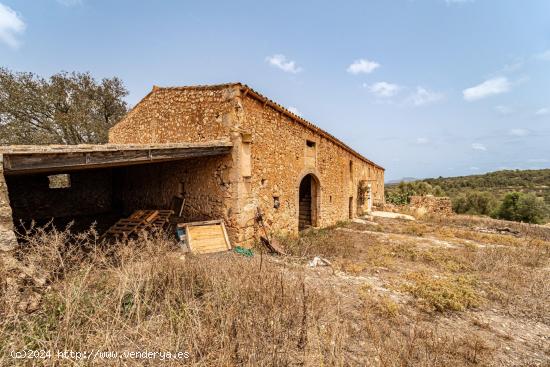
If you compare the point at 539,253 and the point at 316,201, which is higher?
the point at 316,201

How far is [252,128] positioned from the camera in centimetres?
699

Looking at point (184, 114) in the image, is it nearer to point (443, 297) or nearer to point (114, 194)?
point (114, 194)

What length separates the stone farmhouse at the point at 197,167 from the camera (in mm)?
4836

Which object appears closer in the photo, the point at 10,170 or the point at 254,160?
the point at 10,170

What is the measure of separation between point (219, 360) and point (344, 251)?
215 inches

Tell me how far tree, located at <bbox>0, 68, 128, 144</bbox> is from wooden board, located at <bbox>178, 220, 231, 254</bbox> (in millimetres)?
14163

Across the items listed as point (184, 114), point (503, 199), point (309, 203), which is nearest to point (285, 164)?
point (184, 114)

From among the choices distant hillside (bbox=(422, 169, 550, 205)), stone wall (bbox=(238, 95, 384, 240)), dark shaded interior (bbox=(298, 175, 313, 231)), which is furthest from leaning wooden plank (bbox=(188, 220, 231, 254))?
distant hillside (bbox=(422, 169, 550, 205))

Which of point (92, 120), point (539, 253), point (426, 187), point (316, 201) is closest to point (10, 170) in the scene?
point (316, 201)

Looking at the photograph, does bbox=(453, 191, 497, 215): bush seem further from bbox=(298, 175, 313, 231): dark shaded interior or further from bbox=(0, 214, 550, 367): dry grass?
bbox=(0, 214, 550, 367): dry grass

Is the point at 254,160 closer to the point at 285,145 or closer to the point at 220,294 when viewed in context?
the point at 285,145

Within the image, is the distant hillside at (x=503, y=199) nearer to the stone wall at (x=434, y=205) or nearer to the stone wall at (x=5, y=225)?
the stone wall at (x=434, y=205)

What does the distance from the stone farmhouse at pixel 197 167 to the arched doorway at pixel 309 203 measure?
0.15 feet

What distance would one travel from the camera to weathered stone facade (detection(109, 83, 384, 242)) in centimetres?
661
